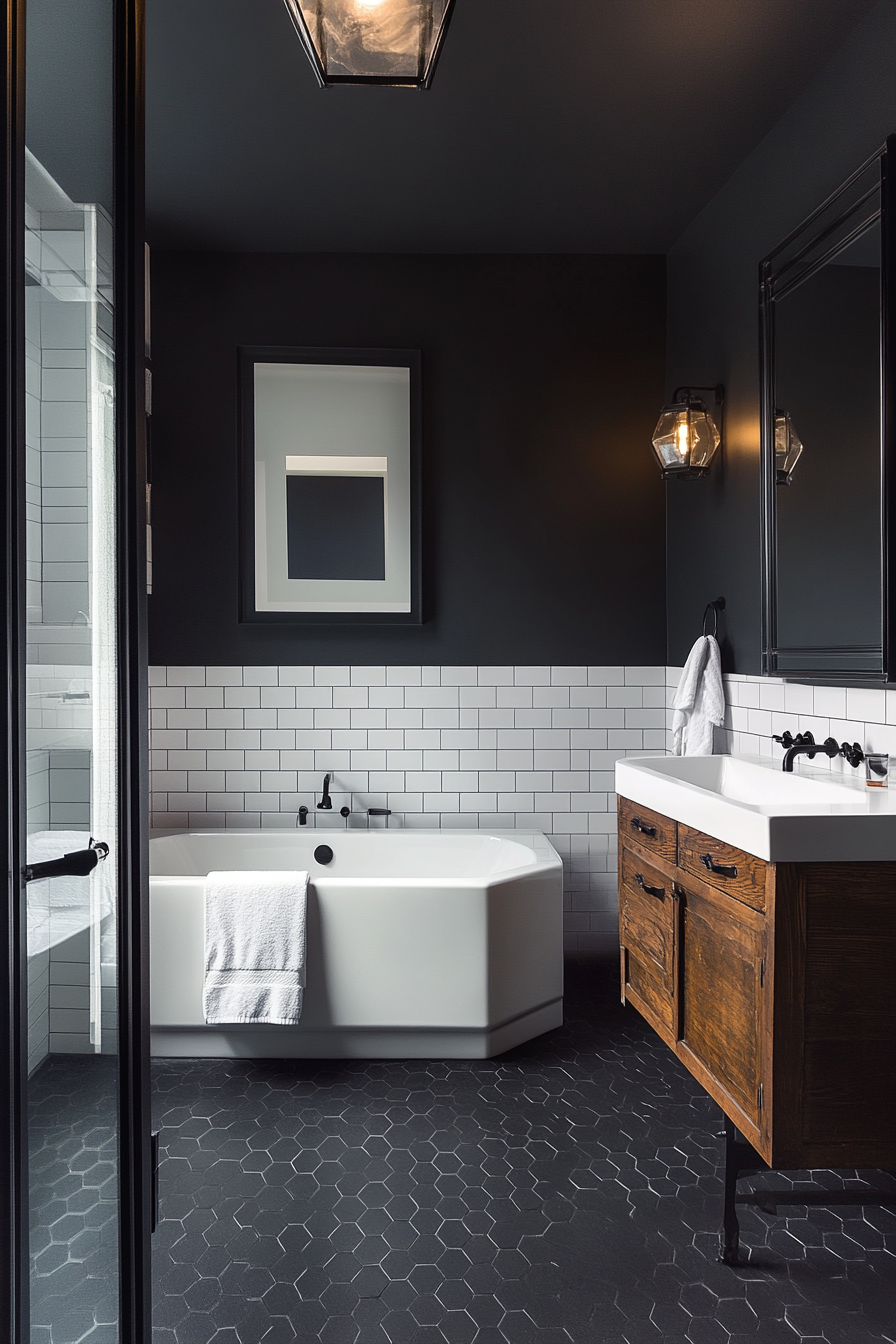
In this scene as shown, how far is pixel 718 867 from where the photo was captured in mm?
1965

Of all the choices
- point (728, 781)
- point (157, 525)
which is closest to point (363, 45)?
point (728, 781)

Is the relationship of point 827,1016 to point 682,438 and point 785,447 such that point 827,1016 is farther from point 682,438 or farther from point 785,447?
point 682,438

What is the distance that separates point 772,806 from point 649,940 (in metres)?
0.84

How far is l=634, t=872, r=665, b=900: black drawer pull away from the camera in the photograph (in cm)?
236

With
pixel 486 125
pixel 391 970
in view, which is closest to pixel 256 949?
pixel 391 970

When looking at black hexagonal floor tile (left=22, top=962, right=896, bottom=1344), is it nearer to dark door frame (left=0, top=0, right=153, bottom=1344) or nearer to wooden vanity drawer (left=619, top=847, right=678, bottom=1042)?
dark door frame (left=0, top=0, right=153, bottom=1344)

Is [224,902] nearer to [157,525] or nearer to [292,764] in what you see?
[292,764]

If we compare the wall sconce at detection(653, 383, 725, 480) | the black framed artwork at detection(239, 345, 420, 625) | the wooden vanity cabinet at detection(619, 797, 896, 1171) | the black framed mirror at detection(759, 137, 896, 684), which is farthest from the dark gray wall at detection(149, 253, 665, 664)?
the wooden vanity cabinet at detection(619, 797, 896, 1171)

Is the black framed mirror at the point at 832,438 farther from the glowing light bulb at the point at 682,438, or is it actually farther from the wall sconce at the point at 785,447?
the glowing light bulb at the point at 682,438

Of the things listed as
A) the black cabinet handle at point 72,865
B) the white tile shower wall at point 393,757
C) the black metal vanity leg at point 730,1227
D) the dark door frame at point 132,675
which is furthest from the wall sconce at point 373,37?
the black metal vanity leg at point 730,1227

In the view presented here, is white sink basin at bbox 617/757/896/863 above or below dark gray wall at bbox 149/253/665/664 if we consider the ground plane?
below

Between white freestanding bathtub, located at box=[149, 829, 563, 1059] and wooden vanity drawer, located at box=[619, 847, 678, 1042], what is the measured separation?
426mm

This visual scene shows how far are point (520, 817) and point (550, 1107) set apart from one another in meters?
1.37

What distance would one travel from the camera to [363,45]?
1.80 m
